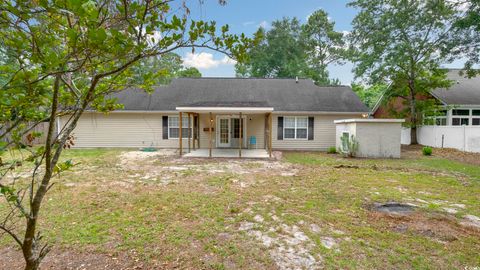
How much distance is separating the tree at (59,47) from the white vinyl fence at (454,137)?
1595 cm

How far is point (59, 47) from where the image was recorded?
176 cm

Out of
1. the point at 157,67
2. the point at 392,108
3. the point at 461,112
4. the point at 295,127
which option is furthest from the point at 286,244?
the point at 461,112

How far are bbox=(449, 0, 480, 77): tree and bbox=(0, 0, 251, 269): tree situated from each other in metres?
14.5

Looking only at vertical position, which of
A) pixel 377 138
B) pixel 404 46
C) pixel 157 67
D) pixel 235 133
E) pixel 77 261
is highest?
pixel 404 46

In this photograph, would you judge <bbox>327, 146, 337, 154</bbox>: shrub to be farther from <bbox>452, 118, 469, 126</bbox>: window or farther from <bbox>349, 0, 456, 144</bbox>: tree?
<bbox>452, 118, 469, 126</bbox>: window

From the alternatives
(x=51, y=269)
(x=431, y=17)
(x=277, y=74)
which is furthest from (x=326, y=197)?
(x=277, y=74)

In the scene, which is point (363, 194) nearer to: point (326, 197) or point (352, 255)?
point (326, 197)

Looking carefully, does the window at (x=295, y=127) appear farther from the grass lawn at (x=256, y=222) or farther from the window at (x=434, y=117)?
the window at (x=434, y=117)

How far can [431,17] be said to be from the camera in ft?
47.9

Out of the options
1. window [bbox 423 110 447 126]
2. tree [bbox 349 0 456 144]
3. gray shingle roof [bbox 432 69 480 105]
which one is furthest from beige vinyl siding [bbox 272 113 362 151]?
gray shingle roof [bbox 432 69 480 105]

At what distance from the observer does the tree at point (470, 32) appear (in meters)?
11.2

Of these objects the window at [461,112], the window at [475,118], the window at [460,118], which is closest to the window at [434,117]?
the window at [460,118]

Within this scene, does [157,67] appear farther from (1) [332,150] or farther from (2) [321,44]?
(2) [321,44]

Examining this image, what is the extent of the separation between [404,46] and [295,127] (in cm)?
793
